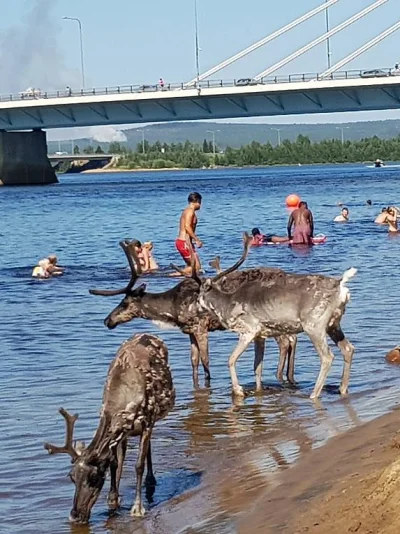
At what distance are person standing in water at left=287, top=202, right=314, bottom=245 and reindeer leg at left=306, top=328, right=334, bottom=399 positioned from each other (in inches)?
727

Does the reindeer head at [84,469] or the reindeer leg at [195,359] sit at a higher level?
the reindeer head at [84,469]

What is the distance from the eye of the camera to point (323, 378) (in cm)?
1218

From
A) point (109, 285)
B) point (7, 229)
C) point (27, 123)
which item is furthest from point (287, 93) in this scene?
point (109, 285)

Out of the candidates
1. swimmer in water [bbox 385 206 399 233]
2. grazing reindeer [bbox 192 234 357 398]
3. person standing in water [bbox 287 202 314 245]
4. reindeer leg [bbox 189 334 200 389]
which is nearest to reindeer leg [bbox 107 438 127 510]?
grazing reindeer [bbox 192 234 357 398]

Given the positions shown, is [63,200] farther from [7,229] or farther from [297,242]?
[297,242]

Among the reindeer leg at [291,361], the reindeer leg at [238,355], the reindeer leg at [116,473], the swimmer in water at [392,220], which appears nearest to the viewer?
the reindeer leg at [116,473]

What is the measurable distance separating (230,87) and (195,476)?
208 feet

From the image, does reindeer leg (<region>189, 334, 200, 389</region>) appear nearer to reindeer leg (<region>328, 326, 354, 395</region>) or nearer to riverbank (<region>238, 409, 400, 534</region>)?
reindeer leg (<region>328, 326, 354, 395</region>)

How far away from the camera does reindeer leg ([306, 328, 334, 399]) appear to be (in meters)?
12.0

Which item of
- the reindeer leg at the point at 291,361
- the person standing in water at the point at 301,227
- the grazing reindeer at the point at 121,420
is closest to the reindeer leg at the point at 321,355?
the reindeer leg at the point at 291,361

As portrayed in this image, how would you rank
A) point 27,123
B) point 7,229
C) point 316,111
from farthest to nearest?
1. point 27,123
2. point 316,111
3. point 7,229

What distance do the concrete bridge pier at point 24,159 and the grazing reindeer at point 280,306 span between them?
80.0 metres

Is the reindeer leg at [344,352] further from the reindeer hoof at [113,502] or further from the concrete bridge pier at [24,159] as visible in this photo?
the concrete bridge pier at [24,159]

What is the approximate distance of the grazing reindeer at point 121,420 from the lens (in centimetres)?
816
